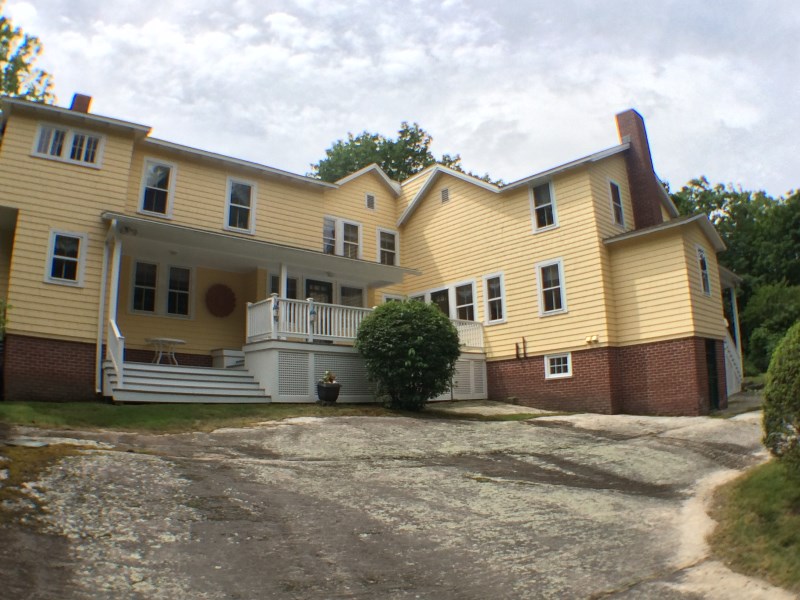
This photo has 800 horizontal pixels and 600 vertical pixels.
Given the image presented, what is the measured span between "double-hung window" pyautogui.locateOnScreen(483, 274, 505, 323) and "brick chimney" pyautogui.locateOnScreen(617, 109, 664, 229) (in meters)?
4.70

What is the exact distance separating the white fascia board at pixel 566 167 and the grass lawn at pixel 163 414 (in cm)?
780

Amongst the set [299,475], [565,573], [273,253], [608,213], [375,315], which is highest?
[608,213]

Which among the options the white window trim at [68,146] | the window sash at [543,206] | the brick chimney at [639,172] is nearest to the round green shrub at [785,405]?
the window sash at [543,206]

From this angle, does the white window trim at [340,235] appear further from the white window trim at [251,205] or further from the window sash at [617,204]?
the window sash at [617,204]

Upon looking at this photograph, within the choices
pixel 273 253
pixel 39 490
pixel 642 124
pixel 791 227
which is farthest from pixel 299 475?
pixel 791 227

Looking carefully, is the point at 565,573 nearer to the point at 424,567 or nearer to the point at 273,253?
the point at 424,567

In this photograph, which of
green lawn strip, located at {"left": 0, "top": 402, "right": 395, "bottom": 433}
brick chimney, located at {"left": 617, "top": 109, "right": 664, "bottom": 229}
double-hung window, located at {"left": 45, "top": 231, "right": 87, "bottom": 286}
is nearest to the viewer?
green lawn strip, located at {"left": 0, "top": 402, "right": 395, "bottom": 433}

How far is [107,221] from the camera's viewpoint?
51.5ft

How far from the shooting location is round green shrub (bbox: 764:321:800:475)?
5805 mm

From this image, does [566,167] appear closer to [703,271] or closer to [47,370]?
[703,271]

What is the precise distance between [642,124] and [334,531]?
18.5 meters

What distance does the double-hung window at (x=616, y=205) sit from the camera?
19.6 metres

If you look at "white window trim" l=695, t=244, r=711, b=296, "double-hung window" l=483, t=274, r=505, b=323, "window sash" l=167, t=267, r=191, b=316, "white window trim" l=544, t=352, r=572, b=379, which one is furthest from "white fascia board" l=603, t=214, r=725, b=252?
"window sash" l=167, t=267, r=191, b=316

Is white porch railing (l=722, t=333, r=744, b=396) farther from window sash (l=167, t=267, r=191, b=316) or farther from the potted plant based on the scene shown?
window sash (l=167, t=267, r=191, b=316)
